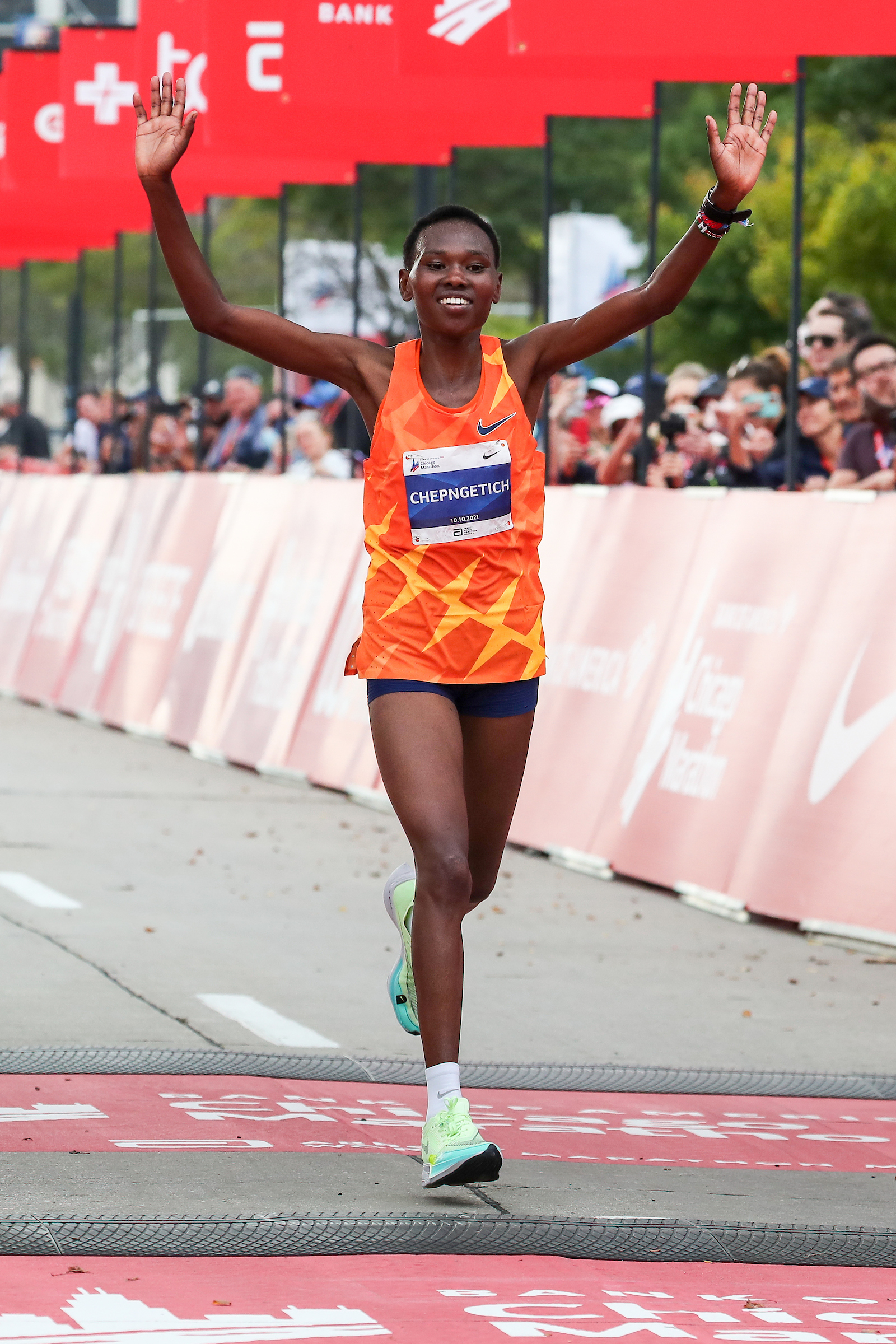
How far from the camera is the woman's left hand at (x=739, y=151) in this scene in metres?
5.61

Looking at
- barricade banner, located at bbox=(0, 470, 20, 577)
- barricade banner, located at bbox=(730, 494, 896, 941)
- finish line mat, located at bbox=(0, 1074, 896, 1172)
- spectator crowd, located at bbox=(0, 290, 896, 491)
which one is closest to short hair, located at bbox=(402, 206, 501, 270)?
finish line mat, located at bbox=(0, 1074, 896, 1172)

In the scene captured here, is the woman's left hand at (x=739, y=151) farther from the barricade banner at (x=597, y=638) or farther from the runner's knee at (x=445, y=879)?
the barricade banner at (x=597, y=638)

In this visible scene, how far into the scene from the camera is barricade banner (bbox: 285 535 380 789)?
13.7 m

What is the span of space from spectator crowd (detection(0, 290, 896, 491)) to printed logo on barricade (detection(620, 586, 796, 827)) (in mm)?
760

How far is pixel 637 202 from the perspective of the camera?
52.2 metres

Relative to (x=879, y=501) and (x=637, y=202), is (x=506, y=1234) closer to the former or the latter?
(x=879, y=501)

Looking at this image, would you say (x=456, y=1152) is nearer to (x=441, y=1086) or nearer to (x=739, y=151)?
(x=441, y=1086)

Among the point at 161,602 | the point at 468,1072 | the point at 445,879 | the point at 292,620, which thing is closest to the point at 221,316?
the point at 445,879

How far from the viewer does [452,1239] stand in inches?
195

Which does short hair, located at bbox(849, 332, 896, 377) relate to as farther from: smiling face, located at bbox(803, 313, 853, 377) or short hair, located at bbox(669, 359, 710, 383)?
short hair, located at bbox(669, 359, 710, 383)

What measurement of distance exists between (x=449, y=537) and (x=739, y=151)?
1044mm

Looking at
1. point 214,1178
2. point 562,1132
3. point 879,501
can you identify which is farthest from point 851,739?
point 214,1178

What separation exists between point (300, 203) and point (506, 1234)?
51.0m

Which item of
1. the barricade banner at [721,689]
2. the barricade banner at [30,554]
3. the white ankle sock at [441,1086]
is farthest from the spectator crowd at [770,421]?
the barricade banner at [30,554]
